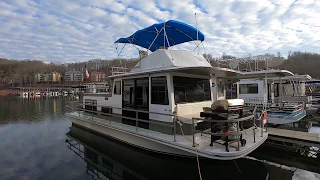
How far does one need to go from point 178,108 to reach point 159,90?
104 centimetres

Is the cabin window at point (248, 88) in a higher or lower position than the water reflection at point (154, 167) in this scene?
higher

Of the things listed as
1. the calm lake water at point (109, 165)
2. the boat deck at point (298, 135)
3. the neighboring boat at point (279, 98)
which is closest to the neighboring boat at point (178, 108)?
the calm lake water at point (109, 165)

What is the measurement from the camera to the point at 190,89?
8516mm

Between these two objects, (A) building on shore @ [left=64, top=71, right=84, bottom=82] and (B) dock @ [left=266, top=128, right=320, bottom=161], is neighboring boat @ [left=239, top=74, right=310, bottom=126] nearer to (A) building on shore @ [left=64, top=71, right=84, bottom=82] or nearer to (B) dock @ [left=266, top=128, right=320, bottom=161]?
(B) dock @ [left=266, top=128, right=320, bottom=161]

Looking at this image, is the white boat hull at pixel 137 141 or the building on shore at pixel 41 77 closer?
the white boat hull at pixel 137 141

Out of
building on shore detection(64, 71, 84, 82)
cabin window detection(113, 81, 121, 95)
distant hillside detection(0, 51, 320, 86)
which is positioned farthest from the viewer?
building on shore detection(64, 71, 84, 82)

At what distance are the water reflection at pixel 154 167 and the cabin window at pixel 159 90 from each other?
2086mm

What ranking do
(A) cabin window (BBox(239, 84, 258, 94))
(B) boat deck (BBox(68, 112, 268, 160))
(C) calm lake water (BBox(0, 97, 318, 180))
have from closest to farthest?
(B) boat deck (BBox(68, 112, 268, 160)), (C) calm lake water (BBox(0, 97, 318, 180)), (A) cabin window (BBox(239, 84, 258, 94))

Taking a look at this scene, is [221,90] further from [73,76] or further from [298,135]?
[73,76]

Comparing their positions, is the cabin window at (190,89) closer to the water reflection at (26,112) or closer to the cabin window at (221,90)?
the cabin window at (221,90)

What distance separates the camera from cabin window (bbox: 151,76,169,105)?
7918mm

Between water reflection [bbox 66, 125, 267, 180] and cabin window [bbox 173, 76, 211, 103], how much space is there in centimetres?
233

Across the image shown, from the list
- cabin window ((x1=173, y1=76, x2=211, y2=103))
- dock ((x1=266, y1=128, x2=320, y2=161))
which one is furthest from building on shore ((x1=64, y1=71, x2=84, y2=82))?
dock ((x1=266, y1=128, x2=320, y2=161))

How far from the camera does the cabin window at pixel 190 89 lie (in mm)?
7966
